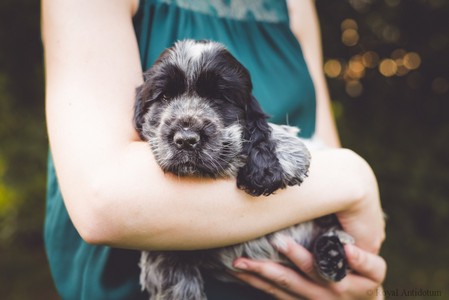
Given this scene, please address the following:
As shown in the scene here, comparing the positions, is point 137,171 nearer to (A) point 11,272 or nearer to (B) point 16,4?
(B) point 16,4

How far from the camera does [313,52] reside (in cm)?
244

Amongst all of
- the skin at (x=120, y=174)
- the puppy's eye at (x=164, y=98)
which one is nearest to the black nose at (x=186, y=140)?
the skin at (x=120, y=174)

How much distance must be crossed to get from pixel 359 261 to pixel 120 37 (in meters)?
1.31

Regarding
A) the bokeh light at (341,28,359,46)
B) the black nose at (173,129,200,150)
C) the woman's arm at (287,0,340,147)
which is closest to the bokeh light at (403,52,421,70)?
the bokeh light at (341,28,359,46)

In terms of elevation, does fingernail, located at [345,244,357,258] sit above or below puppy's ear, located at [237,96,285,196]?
below

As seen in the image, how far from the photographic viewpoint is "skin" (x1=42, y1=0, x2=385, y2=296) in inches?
53.0

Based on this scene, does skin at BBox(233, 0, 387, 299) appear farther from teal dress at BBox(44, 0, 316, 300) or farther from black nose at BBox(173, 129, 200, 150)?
black nose at BBox(173, 129, 200, 150)

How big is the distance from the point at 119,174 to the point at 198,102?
1.56 ft

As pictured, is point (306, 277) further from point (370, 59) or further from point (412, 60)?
point (412, 60)

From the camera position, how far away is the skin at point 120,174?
4.42ft

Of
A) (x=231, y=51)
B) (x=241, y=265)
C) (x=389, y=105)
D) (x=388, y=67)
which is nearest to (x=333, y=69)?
(x=388, y=67)

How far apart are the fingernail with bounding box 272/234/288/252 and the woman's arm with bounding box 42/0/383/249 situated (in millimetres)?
204

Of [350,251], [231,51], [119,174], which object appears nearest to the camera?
[119,174]

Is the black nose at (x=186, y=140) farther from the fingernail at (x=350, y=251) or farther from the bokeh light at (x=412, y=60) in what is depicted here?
the bokeh light at (x=412, y=60)
